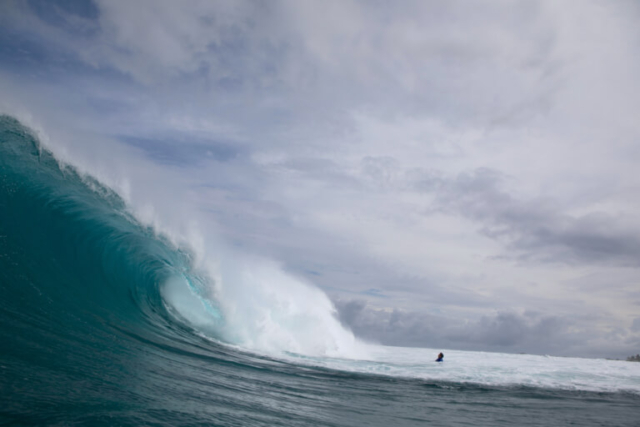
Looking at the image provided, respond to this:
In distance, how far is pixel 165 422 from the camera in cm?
314

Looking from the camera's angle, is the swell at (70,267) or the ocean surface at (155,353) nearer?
the ocean surface at (155,353)

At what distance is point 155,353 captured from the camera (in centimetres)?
612

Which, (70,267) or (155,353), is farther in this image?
(70,267)

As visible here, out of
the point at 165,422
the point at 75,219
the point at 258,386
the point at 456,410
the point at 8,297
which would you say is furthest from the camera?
the point at 75,219

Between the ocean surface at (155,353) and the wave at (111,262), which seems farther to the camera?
the wave at (111,262)

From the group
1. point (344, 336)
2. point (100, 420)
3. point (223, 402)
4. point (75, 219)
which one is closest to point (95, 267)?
point (75, 219)

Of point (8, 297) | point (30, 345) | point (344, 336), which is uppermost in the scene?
point (8, 297)

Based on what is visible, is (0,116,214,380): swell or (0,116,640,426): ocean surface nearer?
(0,116,640,426): ocean surface

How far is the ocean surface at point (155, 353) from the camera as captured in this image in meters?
3.60

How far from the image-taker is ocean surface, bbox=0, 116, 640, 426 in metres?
3.60

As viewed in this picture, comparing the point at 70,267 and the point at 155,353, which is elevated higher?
the point at 70,267

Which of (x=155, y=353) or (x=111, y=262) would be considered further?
(x=111, y=262)

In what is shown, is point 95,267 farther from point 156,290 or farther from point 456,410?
point 456,410

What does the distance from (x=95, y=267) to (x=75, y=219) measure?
6.00 ft
